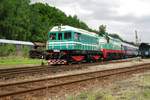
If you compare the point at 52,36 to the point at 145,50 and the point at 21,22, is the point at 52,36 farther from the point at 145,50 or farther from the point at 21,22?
the point at 21,22

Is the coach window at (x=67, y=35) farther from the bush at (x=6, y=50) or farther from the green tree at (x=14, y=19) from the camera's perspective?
the green tree at (x=14, y=19)

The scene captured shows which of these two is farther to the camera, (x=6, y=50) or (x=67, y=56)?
(x=6, y=50)

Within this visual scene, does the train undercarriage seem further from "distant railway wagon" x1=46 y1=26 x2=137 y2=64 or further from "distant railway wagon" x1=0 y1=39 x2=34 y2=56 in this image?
"distant railway wagon" x1=0 y1=39 x2=34 y2=56

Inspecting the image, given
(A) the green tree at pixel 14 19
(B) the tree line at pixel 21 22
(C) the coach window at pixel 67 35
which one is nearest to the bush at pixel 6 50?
(B) the tree line at pixel 21 22

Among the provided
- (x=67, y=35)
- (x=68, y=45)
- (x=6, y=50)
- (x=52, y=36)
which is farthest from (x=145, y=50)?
(x=68, y=45)

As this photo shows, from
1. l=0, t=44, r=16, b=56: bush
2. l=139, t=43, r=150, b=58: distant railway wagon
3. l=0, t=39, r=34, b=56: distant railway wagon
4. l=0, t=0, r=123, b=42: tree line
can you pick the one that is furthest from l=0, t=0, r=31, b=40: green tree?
l=139, t=43, r=150, b=58: distant railway wagon

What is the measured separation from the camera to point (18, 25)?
245 feet

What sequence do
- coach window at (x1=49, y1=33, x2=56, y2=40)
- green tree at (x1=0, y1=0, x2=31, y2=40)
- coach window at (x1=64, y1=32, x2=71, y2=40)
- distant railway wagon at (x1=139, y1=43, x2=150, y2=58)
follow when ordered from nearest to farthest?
1. coach window at (x1=64, y1=32, x2=71, y2=40)
2. coach window at (x1=49, y1=33, x2=56, y2=40)
3. distant railway wagon at (x1=139, y1=43, x2=150, y2=58)
4. green tree at (x1=0, y1=0, x2=31, y2=40)

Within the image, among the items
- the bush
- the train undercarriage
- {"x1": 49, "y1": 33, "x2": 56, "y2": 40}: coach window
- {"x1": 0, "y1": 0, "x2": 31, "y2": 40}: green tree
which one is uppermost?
{"x1": 0, "y1": 0, "x2": 31, "y2": 40}: green tree

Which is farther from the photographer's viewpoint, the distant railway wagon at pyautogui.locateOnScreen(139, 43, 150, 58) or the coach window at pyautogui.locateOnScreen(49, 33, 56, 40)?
the distant railway wagon at pyautogui.locateOnScreen(139, 43, 150, 58)

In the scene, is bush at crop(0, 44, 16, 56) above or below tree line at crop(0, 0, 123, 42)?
below

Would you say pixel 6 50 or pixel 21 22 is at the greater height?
pixel 21 22

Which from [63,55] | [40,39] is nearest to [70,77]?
[63,55]

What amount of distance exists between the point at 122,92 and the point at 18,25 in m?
64.5
